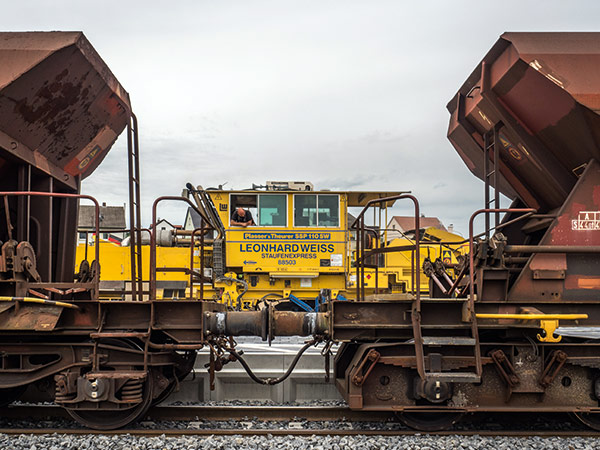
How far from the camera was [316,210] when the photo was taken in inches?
511

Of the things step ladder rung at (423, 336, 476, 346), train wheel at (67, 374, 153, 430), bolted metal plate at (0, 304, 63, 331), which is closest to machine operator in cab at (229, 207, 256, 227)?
train wheel at (67, 374, 153, 430)

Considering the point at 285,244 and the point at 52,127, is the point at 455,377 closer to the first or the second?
the point at 52,127

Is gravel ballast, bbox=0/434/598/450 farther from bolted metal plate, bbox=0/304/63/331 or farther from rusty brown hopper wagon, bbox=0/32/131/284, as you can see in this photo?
rusty brown hopper wagon, bbox=0/32/131/284

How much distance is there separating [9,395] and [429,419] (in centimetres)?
497

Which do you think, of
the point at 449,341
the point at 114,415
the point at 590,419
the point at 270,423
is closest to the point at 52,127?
the point at 114,415

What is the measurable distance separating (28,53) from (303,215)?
8631 millimetres

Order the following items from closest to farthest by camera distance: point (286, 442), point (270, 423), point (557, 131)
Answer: point (286, 442), point (557, 131), point (270, 423)

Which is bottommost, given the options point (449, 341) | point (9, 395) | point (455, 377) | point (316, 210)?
point (9, 395)

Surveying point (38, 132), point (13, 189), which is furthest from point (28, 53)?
point (13, 189)

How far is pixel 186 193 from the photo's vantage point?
410 inches

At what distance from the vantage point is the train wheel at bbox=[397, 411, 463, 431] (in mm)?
5117

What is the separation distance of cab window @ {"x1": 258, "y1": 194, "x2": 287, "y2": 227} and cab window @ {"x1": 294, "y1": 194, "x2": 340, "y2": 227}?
1.08 feet

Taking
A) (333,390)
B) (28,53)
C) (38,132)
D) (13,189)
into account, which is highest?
(28,53)

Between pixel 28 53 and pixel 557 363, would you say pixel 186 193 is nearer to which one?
pixel 28 53
